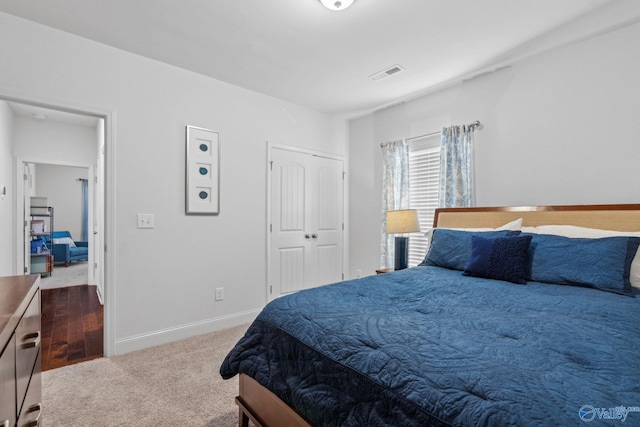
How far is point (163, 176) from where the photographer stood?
9.56 ft

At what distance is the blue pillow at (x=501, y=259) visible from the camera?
6.76ft

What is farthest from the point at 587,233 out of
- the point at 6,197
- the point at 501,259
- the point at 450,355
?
the point at 6,197

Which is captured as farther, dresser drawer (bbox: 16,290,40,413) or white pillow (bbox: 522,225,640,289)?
white pillow (bbox: 522,225,640,289)

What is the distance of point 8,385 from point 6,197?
4.32 m

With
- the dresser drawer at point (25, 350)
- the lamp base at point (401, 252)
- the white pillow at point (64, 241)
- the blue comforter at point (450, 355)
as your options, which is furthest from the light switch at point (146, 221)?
the white pillow at point (64, 241)

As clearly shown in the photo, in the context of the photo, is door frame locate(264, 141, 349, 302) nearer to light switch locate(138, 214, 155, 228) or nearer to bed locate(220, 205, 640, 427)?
light switch locate(138, 214, 155, 228)

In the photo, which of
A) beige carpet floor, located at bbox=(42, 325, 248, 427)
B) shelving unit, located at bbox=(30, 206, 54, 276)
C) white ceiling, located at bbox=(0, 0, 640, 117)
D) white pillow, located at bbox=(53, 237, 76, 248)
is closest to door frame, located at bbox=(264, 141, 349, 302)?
white ceiling, located at bbox=(0, 0, 640, 117)

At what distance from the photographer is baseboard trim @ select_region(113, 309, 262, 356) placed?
268 centimetres

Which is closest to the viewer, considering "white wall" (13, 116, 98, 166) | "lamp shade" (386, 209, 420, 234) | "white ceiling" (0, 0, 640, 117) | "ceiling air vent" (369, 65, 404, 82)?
"white ceiling" (0, 0, 640, 117)

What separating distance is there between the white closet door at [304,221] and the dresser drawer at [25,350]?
247 centimetres

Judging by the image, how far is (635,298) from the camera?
1651 millimetres

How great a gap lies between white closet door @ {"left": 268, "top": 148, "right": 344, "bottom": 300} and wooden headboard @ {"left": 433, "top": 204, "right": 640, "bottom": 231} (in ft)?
4.92

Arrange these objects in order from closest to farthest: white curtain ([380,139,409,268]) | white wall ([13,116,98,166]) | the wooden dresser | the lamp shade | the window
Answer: the wooden dresser < the lamp shade < the window < white curtain ([380,139,409,268]) < white wall ([13,116,98,166])

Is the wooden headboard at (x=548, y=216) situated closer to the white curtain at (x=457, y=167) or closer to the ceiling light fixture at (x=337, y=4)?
the white curtain at (x=457, y=167)
